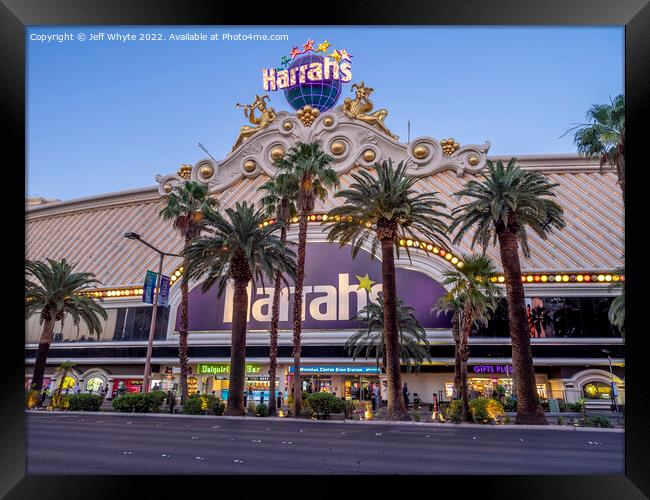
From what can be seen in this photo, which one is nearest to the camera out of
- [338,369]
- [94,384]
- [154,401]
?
[154,401]

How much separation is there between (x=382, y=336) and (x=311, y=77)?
33.3 meters

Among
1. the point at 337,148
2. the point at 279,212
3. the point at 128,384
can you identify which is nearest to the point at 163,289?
the point at 279,212

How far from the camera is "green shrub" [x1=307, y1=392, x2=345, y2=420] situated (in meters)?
30.1

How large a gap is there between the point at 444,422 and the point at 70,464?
20.8 m

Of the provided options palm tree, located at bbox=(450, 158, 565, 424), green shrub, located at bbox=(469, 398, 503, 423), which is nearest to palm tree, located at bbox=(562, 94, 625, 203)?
palm tree, located at bbox=(450, 158, 565, 424)

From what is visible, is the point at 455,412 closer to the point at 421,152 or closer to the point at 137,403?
the point at 137,403

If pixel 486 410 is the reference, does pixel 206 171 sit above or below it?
above

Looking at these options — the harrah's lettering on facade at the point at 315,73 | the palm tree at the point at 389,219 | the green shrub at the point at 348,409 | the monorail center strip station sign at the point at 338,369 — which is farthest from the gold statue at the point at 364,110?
the green shrub at the point at 348,409

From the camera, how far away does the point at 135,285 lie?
55.6m

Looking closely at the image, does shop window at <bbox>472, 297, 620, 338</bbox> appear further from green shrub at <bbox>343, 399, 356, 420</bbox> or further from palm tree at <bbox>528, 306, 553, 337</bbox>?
green shrub at <bbox>343, 399, 356, 420</bbox>

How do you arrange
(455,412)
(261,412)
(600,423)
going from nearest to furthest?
(600,423) < (455,412) < (261,412)

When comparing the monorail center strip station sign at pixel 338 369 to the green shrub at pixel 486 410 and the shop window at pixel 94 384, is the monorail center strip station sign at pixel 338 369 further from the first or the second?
the shop window at pixel 94 384

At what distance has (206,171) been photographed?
200 feet

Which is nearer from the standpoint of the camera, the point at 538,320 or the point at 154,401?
the point at 154,401
